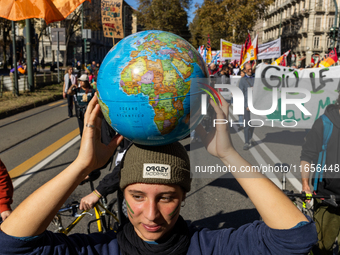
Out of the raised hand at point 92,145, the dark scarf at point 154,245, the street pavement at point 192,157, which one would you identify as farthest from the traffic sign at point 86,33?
the dark scarf at point 154,245

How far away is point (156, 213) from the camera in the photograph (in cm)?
145

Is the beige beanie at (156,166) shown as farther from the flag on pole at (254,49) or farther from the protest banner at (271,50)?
the protest banner at (271,50)

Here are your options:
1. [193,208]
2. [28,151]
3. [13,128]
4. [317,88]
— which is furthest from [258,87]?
[13,128]

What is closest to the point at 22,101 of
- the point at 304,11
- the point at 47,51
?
the point at 47,51

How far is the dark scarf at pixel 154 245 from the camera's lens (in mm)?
1478

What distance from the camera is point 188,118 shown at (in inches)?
55.5

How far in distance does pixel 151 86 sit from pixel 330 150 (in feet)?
7.35

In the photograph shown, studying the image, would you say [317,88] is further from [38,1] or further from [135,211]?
[135,211]

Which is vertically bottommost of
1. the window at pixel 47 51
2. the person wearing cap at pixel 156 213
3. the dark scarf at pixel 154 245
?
the dark scarf at pixel 154 245

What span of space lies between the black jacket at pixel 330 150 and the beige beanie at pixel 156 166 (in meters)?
1.85

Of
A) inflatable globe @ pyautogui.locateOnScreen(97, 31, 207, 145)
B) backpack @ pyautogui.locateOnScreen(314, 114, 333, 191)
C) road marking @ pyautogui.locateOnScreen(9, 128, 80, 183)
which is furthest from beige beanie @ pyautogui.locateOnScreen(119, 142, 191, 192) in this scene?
road marking @ pyautogui.locateOnScreen(9, 128, 80, 183)

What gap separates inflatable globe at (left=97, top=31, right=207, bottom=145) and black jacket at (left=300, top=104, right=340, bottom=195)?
192 cm

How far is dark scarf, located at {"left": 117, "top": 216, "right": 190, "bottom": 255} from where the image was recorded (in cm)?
148

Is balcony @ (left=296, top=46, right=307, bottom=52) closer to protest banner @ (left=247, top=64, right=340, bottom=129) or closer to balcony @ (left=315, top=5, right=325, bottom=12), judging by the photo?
balcony @ (left=315, top=5, right=325, bottom=12)
